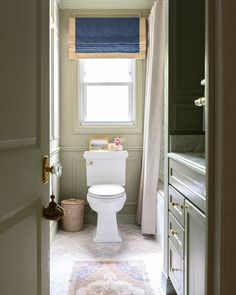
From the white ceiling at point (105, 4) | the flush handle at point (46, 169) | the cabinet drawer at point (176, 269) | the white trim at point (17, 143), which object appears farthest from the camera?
the white ceiling at point (105, 4)

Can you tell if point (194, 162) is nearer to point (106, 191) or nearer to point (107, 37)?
point (106, 191)

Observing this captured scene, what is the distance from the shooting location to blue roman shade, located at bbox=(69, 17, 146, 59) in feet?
12.4

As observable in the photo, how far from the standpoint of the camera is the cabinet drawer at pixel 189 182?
4.89 feet

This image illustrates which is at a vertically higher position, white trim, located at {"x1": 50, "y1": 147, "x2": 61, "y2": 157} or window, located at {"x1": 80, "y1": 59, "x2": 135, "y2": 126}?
window, located at {"x1": 80, "y1": 59, "x2": 135, "y2": 126}

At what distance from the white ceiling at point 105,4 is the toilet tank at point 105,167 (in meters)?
1.68

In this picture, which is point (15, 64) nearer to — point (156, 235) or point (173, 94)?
point (173, 94)

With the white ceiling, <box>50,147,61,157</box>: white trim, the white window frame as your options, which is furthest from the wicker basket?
the white ceiling

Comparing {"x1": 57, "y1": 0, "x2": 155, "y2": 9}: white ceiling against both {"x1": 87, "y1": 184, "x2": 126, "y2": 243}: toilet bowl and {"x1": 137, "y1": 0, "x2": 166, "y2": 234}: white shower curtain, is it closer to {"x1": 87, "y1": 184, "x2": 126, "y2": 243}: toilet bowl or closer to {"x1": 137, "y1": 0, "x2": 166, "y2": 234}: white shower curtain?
{"x1": 137, "y1": 0, "x2": 166, "y2": 234}: white shower curtain

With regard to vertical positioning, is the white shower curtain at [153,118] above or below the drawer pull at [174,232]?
above

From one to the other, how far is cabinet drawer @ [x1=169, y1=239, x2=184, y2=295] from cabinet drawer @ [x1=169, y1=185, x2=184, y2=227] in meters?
0.22

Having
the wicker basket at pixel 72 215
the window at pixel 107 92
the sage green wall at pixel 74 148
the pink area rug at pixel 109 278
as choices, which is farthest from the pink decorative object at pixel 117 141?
the pink area rug at pixel 109 278

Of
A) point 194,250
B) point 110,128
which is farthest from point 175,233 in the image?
point 110,128

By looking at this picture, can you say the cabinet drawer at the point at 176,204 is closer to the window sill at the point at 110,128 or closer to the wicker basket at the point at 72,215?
the wicker basket at the point at 72,215
